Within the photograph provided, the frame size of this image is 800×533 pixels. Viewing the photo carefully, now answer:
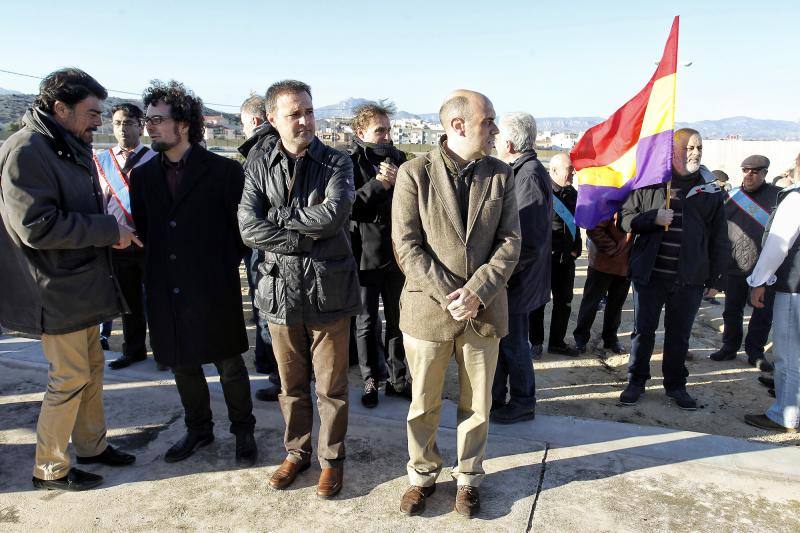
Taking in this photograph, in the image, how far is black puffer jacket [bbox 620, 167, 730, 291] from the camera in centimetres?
397

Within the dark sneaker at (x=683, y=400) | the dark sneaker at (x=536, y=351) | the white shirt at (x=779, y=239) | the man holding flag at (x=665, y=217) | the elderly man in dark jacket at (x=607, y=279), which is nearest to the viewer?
the white shirt at (x=779, y=239)

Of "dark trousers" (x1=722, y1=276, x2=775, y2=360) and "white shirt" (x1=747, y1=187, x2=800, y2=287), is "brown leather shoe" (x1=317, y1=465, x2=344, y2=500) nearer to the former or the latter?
"white shirt" (x1=747, y1=187, x2=800, y2=287)

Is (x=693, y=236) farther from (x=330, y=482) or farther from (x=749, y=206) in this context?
(x=330, y=482)

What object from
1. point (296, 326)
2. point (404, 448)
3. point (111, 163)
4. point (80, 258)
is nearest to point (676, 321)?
point (404, 448)

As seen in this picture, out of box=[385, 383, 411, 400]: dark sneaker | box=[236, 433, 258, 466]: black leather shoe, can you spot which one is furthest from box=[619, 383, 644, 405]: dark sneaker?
box=[236, 433, 258, 466]: black leather shoe

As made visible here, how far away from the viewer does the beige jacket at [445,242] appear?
8.43 ft

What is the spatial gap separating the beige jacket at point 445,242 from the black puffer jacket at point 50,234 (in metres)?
1.53

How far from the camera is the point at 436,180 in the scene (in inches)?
103

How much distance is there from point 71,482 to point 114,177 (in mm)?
2495

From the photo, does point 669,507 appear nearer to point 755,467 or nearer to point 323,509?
point 755,467

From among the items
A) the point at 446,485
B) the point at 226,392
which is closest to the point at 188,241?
the point at 226,392

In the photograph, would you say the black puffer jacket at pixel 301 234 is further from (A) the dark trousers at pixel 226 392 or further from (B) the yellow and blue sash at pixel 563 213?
(B) the yellow and blue sash at pixel 563 213

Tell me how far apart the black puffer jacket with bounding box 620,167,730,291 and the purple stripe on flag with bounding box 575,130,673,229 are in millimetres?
165

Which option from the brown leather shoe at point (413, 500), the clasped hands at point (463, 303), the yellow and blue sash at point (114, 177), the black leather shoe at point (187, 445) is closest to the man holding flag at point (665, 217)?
the clasped hands at point (463, 303)
